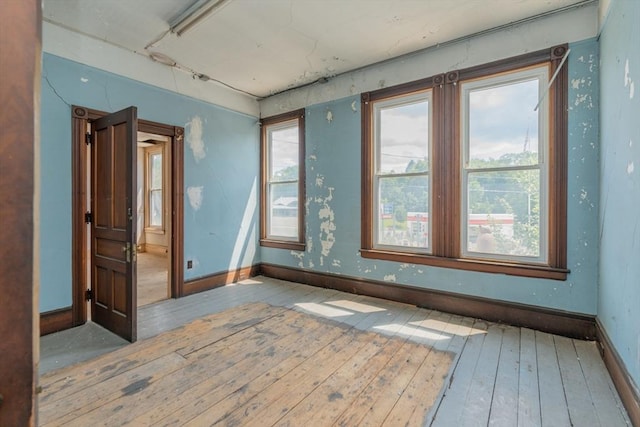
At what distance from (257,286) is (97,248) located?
193 cm

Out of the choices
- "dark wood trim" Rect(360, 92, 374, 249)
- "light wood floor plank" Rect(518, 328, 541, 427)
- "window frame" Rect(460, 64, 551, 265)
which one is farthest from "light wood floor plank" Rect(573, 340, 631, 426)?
"dark wood trim" Rect(360, 92, 374, 249)

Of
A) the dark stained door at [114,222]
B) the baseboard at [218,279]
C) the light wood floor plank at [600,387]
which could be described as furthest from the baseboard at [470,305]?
the dark stained door at [114,222]

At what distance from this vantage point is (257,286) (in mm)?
4238

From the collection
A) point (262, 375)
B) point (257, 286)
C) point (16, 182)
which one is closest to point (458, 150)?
point (262, 375)

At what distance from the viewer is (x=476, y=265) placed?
305 cm

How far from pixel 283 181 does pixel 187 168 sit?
1382 mm

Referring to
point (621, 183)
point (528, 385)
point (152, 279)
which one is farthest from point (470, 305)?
point (152, 279)

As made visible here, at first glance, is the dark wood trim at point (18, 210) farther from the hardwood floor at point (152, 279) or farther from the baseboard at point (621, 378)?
the hardwood floor at point (152, 279)

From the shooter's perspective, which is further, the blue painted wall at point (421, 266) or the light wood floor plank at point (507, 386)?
the blue painted wall at point (421, 266)

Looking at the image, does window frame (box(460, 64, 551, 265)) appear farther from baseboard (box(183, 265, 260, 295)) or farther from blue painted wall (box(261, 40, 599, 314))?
baseboard (box(183, 265, 260, 295))

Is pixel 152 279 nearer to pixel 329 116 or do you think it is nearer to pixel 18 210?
pixel 329 116

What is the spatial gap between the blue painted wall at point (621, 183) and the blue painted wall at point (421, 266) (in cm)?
13

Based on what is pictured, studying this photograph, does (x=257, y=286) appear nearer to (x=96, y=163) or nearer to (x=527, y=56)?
(x=96, y=163)

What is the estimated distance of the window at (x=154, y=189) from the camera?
23.3 ft
